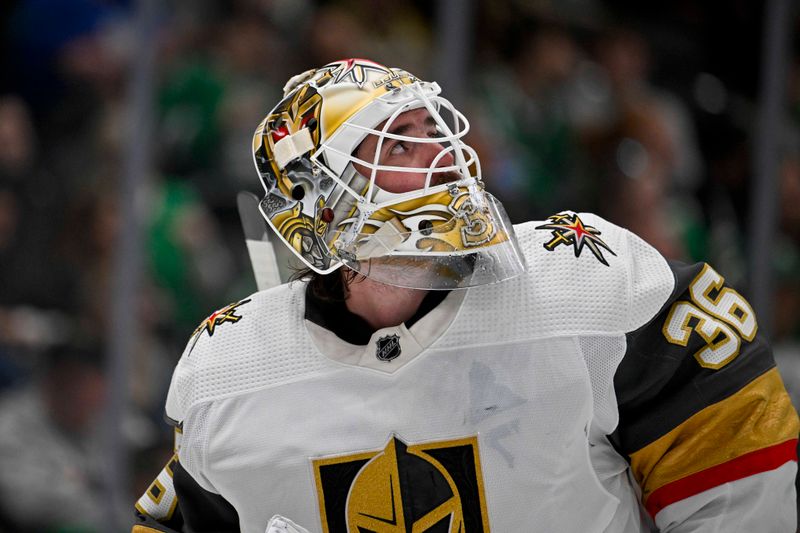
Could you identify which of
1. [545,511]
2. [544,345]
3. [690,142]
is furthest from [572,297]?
[690,142]

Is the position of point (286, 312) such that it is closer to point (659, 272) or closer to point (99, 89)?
point (659, 272)

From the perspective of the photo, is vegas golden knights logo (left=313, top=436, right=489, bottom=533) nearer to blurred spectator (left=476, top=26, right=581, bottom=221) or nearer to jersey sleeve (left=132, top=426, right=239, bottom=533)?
jersey sleeve (left=132, top=426, right=239, bottom=533)

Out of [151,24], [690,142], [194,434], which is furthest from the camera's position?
[690,142]

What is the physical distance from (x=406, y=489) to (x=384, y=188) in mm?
449

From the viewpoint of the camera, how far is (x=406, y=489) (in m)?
1.73

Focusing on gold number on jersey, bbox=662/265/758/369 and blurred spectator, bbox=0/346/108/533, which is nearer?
gold number on jersey, bbox=662/265/758/369

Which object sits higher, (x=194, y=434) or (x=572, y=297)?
(x=572, y=297)

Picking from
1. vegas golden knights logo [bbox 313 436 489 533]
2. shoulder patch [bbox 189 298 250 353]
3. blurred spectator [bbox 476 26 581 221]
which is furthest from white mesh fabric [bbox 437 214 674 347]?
blurred spectator [bbox 476 26 581 221]

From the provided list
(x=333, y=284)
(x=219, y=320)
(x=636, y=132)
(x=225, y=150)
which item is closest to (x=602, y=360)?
(x=333, y=284)

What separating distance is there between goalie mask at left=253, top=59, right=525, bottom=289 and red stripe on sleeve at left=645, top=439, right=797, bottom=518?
0.40 meters

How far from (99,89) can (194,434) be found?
2043 mm

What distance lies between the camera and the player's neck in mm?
1780

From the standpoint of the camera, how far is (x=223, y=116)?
364 cm

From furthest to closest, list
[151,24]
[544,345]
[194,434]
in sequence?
[151,24]
[194,434]
[544,345]
